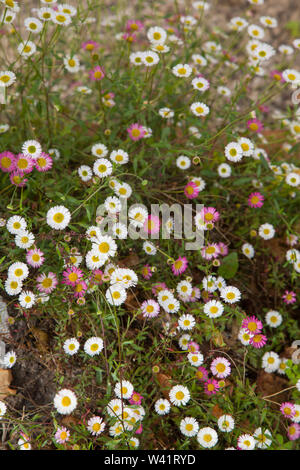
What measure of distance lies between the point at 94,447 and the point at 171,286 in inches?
32.9

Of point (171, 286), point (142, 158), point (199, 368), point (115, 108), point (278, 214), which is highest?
point (115, 108)

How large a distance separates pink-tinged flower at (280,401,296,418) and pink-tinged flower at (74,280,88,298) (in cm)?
109

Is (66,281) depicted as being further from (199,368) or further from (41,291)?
(199,368)

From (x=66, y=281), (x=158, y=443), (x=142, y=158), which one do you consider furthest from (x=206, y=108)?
(x=158, y=443)

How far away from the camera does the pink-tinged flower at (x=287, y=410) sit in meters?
1.98

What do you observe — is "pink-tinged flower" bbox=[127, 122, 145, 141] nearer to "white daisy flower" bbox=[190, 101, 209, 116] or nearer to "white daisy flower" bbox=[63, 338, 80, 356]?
"white daisy flower" bbox=[190, 101, 209, 116]

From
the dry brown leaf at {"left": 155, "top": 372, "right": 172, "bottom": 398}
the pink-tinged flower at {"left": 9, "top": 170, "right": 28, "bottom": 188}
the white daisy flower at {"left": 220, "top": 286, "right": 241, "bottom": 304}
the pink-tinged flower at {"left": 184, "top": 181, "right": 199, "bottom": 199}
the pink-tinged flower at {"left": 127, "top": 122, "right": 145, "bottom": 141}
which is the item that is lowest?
the dry brown leaf at {"left": 155, "top": 372, "right": 172, "bottom": 398}

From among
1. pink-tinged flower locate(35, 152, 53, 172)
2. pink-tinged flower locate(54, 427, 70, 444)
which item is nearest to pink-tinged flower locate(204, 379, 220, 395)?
pink-tinged flower locate(54, 427, 70, 444)

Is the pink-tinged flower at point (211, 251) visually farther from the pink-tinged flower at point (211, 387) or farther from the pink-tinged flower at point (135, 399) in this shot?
the pink-tinged flower at point (135, 399)

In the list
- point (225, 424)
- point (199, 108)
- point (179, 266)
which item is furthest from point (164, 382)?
point (199, 108)

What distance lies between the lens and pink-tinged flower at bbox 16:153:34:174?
6.57 ft

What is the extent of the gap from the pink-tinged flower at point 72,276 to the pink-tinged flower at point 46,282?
0.17ft

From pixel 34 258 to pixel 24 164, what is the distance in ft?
1.53
